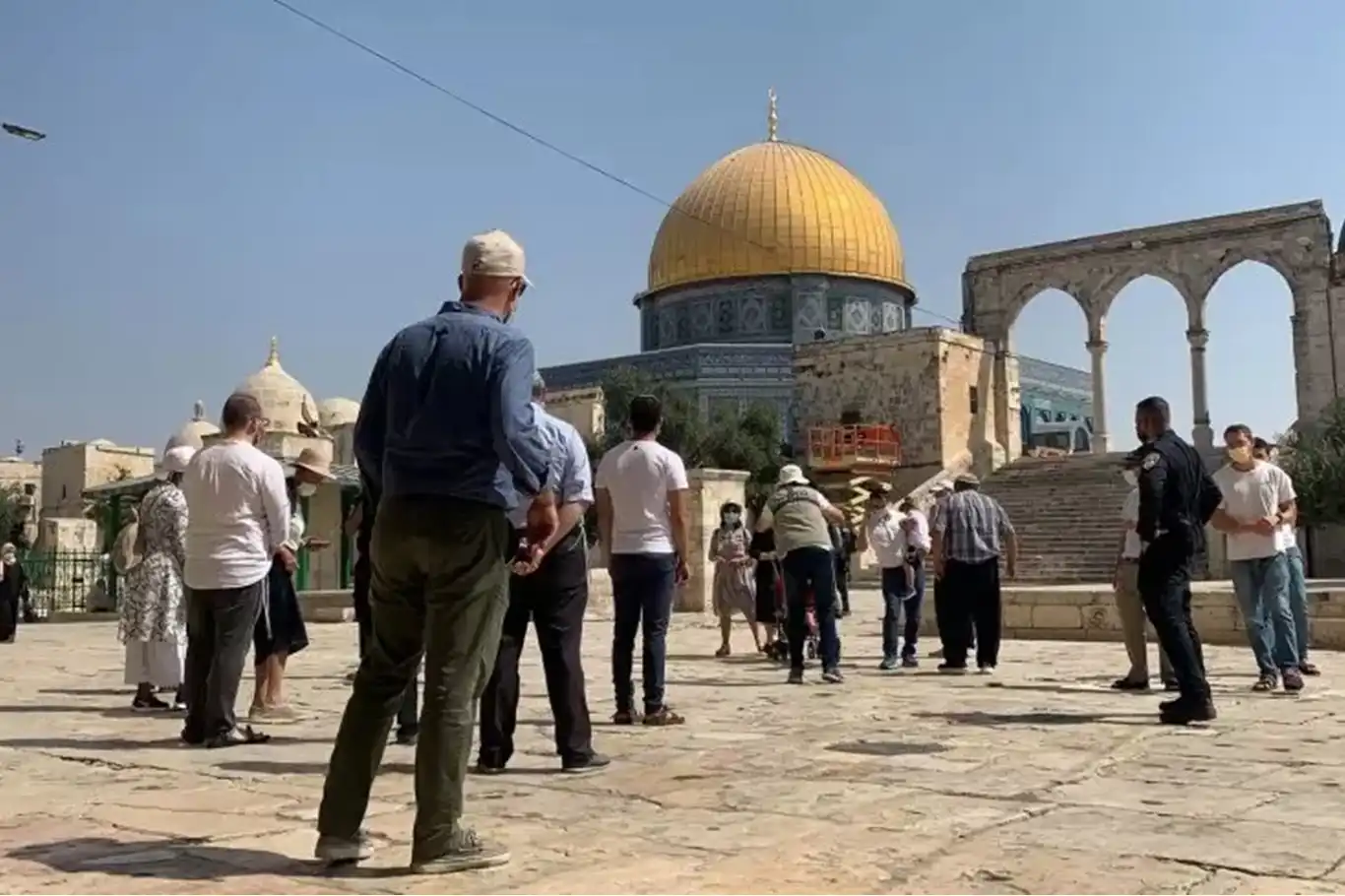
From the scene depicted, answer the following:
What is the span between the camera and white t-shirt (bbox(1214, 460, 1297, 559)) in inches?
273

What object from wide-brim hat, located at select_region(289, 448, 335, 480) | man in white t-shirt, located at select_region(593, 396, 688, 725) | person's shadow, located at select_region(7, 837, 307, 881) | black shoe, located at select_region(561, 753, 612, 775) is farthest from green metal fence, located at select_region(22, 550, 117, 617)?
person's shadow, located at select_region(7, 837, 307, 881)

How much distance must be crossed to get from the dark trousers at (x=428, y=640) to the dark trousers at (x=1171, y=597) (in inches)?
141

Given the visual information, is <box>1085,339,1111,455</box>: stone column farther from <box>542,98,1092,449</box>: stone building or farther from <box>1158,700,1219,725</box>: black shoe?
<box>1158,700,1219,725</box>: black shoe

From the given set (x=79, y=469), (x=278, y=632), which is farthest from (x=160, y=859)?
(x=79, y=469)

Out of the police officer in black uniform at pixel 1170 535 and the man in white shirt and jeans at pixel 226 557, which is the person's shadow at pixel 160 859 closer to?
the man in white shirt and jeans at pixel 226 557

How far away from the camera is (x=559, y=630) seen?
460cm

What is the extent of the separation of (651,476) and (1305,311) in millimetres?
28268

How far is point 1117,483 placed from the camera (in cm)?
2723

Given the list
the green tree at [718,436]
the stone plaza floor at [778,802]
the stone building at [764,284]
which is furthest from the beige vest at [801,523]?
the stone building at [764,284]

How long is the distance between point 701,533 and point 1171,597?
10.3m

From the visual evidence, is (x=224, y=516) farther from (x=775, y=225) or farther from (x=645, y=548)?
(x=775, y=225)

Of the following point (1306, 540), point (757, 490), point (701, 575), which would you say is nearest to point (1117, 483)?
point (1306, 540)

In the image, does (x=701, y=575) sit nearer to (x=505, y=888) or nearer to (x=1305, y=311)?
(x=505, y=888)

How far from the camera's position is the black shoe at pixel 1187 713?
557cm
